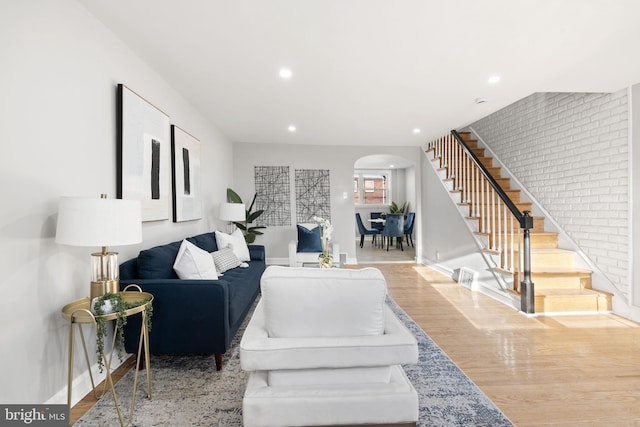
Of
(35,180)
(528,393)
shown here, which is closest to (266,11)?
(35,180)

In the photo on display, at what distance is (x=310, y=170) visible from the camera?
626 cm

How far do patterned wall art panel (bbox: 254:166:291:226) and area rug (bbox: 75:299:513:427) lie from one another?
3.84 metres

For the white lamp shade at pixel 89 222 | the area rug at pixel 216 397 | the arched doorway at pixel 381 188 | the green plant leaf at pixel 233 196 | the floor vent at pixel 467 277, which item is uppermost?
the arched doorway at pixel 381 188

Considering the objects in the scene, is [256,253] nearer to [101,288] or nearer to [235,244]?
[235,244]

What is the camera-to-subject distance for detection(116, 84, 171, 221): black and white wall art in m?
2.34

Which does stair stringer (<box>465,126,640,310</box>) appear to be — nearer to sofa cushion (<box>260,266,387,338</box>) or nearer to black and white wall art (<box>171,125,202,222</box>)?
sofa cushion (<box>260,266,387,338</box>)

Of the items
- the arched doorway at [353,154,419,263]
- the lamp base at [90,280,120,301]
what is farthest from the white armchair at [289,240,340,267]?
the arched doorway at [353,154,419,263]

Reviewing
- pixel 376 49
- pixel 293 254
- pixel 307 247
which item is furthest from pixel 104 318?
pixel 307 247

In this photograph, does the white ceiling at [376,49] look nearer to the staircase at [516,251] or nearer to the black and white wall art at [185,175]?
the black and white wall art at [185,175]

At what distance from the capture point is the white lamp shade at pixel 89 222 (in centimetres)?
154

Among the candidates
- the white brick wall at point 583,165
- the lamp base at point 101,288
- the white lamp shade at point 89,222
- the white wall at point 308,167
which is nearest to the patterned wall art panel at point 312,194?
the white wall at point 308,167

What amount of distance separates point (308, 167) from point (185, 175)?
9.96ft

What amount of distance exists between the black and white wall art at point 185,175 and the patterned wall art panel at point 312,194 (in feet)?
8.12

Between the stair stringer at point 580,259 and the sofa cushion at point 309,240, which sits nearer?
the stair stringer at point 580,259
